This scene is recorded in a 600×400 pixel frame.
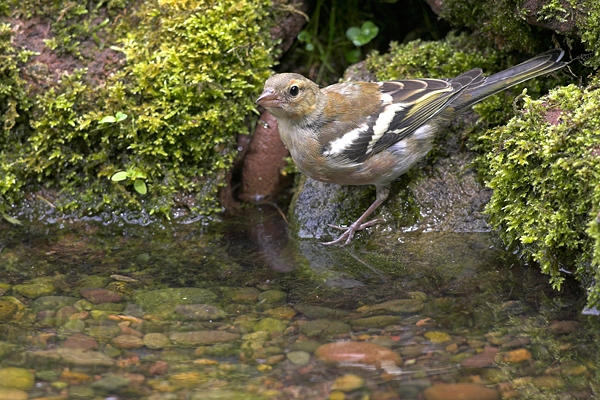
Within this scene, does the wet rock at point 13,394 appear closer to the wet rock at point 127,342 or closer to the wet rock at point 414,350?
the wet rock at point 127,342

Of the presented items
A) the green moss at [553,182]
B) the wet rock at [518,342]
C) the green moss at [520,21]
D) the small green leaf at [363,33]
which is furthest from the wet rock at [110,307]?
the small green leaf at [363,33]

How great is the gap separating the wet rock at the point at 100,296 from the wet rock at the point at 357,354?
1.52 m

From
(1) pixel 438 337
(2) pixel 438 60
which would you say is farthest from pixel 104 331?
(2) pixel 438 60

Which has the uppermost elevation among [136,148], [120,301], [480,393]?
[136,148]

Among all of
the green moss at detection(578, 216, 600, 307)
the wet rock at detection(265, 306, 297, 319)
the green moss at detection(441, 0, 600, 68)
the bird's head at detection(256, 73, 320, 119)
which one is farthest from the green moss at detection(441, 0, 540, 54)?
Result: the wet rock at detection(265, 306, 297, 319)

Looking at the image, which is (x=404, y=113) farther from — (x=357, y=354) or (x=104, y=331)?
(x=104, y=331)

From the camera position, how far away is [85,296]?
447cm

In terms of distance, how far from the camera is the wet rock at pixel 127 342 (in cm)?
383

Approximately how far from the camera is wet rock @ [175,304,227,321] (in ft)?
13.8

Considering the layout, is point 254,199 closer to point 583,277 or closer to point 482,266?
point 482,266

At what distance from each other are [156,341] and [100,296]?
782 millimetres

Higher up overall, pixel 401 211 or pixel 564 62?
pixel 564 62

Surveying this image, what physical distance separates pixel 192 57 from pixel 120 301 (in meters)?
2.43

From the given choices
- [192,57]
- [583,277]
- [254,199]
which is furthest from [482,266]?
[192,57]
